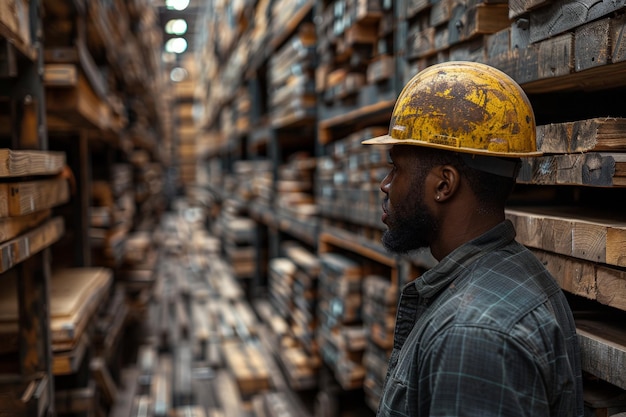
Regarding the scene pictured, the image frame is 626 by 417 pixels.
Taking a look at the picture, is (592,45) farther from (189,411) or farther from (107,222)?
(107,222)

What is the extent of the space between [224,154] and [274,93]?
746 centimetres

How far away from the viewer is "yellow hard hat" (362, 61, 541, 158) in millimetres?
1677

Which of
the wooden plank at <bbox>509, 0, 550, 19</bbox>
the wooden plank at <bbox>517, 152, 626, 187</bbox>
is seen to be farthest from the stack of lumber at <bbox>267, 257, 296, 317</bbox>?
the wooden plank at <bbox>509, 0, 550, 19</bbox>

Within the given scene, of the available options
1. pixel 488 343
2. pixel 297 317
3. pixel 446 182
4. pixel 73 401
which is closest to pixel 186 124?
pixel 297 317

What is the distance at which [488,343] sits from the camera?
1.42m

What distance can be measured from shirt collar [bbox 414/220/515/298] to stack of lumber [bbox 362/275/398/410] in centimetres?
209

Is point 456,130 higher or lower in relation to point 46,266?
higher

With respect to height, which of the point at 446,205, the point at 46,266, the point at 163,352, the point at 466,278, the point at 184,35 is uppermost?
the point at 184,35

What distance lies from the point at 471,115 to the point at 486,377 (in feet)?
2.31

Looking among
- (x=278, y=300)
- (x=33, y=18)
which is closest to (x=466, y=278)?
(x=33, y=18)

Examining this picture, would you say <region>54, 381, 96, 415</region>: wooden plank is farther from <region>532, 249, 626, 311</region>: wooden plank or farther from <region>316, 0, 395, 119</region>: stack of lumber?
<region>532, 249, 626, 311</region>: wooden plank

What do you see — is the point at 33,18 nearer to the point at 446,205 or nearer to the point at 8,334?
the point at 8,334

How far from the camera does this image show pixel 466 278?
1.65 m

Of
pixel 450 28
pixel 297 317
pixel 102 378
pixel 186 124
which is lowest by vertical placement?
pixel 102 378
